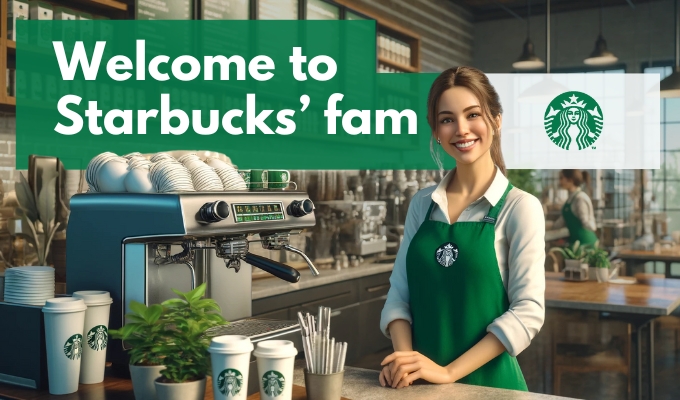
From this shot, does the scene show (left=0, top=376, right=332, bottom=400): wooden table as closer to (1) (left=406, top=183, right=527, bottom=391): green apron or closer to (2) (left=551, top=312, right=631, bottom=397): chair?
(1) (left=406, top=183, right=527, bottom=391): green apron

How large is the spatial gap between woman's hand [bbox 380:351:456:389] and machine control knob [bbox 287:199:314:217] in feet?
1.45

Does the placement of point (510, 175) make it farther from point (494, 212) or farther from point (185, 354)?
point (185, 354)

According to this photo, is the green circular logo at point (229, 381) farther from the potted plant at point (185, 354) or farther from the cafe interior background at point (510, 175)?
the cafe interior background at point (510, 175)

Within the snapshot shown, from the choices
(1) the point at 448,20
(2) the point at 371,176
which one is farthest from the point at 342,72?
(1) the point at 448,20

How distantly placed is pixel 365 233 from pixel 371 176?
64 centimetres

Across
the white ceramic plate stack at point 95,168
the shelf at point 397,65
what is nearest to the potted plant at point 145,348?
the white ceramic plate stack at point 95,168

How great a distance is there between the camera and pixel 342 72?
569cm

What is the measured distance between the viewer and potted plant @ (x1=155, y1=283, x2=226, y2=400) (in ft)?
4.10

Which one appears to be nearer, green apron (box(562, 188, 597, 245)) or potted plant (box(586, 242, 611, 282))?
potted plant (box(586, 242, 611, 282))

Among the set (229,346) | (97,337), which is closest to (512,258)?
(229,346)

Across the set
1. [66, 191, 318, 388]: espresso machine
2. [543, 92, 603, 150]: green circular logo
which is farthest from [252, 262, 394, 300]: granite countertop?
[543, 92, 603, 150]: green circular logo

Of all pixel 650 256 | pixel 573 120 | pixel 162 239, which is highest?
pixel 573 120

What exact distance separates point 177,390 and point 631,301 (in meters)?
3.05

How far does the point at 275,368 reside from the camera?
124 cm
